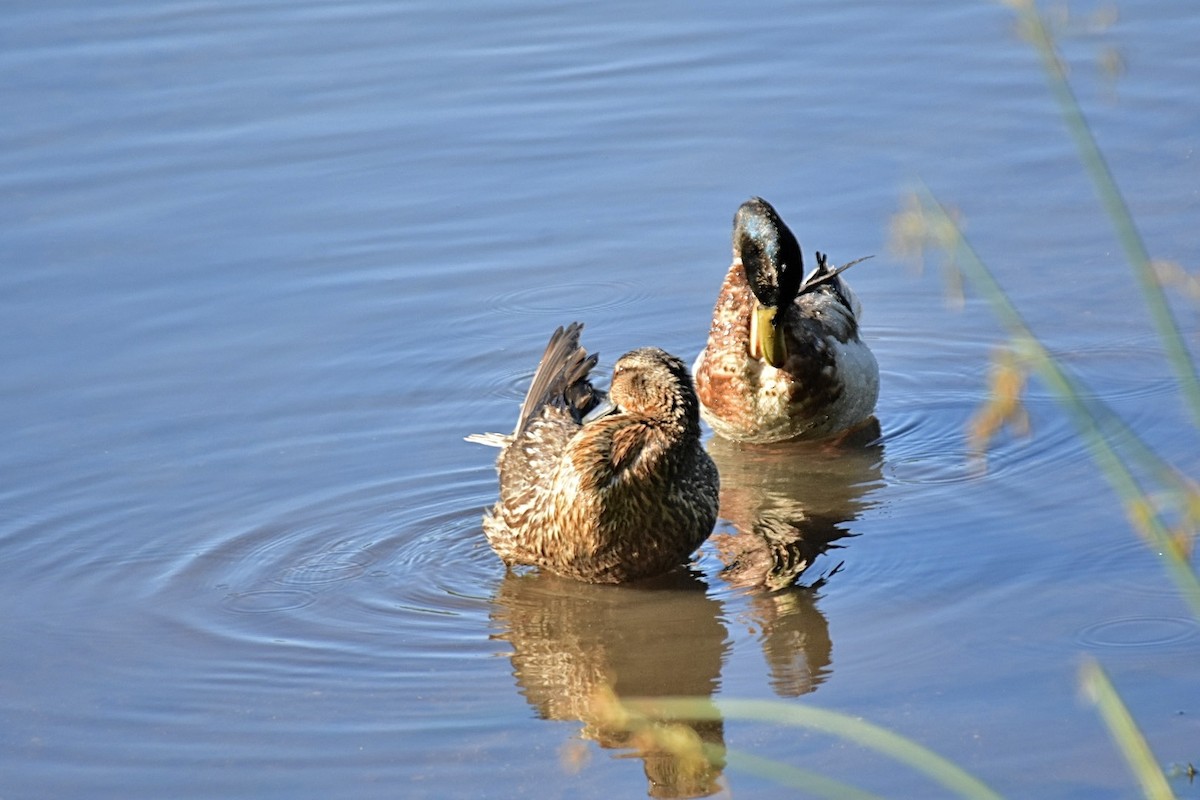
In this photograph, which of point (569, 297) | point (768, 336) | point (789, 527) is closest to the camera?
point (789, 527)

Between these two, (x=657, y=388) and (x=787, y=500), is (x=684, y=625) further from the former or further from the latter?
(x=787, y=500)

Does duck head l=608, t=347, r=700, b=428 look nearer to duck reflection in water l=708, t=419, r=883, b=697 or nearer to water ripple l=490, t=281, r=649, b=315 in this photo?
duck reflection in water l=708, t=419, r=883, b=697

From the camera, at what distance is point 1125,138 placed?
9.26 m

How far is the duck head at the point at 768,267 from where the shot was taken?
6656mm

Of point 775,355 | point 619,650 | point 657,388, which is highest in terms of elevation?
point 657,388

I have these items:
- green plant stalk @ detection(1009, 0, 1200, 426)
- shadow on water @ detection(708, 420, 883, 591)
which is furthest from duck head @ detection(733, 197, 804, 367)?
green plant stalk @ detection(1009, 0, 1200, 426)

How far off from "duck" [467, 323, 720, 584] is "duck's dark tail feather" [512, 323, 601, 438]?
55cm

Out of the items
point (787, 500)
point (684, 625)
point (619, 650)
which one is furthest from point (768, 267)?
point (619, 650)

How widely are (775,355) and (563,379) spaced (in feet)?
3.02

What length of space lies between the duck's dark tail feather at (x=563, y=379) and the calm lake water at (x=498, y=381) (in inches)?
16.6

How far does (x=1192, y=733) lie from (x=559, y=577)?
2212 millimetres

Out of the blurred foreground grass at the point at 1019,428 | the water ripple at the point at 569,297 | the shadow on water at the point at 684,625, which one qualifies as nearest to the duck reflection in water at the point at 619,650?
the shadow on water at the point at 684,625

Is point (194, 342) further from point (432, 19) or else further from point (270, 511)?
point (432, 19)

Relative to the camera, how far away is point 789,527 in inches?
241
